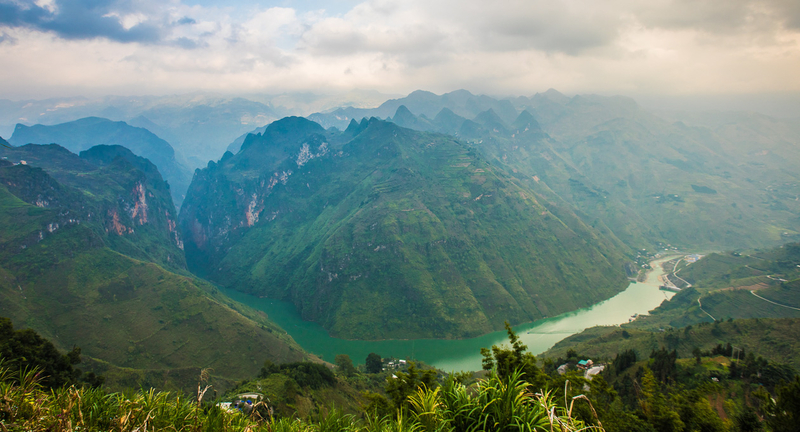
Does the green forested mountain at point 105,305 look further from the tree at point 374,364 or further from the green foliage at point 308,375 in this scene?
the green foliage at point 308,375

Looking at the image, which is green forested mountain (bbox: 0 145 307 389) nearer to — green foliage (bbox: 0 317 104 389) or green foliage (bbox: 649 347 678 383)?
green foliage (bbox: 0 317 104 389)

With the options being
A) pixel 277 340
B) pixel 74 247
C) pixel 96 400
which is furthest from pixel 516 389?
pixel 74 247

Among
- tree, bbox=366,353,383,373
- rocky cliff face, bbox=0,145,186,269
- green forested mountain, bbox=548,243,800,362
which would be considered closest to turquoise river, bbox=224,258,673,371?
green forested mountain, bbox=548,243,800,362

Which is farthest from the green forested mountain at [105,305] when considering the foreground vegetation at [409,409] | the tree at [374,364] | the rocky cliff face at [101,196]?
the foreground vegetation at [409,409]

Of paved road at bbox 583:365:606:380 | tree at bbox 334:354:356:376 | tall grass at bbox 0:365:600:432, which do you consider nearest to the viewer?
tall grass at bbox 0:365:600:432

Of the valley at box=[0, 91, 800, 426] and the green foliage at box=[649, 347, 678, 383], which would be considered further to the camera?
the valley at box=[0, 91, 800, 426]

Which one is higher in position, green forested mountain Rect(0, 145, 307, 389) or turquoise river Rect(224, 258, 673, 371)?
green forested mountain Rect(0, 145, 307, 389)

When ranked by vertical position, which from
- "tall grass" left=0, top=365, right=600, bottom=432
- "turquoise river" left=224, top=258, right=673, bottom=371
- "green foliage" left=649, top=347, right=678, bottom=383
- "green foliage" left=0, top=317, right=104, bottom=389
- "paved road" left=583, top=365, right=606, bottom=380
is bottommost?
"turquoise river" left=224, top=258, right=673, bottom=371
